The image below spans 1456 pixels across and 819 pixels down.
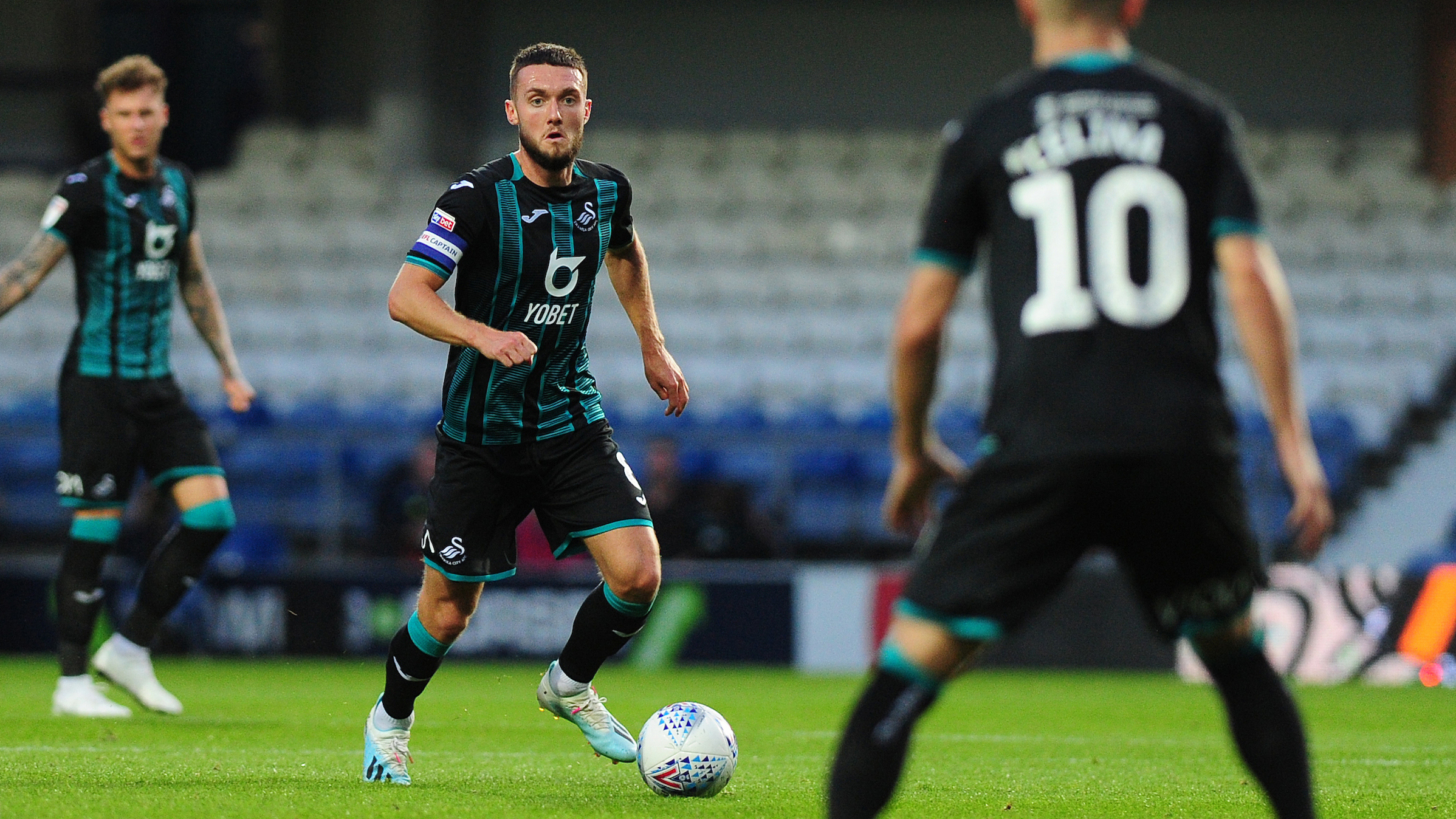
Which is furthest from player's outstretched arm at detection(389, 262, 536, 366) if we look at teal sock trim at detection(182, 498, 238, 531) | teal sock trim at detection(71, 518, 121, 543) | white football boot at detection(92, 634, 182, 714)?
teal sock trim at detection(71, 518, 121, 543)

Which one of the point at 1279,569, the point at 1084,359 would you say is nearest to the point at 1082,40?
the point at 1084,359

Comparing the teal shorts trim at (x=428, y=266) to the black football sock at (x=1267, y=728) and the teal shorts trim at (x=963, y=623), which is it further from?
the black football sock at (x=1267, y=728)

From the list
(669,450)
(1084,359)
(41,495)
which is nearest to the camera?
(1084,359)

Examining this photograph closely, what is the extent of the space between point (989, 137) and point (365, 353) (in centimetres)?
1319

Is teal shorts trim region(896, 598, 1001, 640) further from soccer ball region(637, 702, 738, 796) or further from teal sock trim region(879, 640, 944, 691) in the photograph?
soccer ball region(637, 702, 738, 796)

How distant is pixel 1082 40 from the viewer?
3418 mm

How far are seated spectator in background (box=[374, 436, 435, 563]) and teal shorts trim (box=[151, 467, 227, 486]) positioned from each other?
522cm

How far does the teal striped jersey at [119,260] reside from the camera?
7.58 m

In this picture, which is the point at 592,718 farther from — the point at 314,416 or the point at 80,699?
the point at 314,416

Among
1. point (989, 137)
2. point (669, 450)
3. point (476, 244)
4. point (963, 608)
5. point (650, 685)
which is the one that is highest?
point (989, 137)

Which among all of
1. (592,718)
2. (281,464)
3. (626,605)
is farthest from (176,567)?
(281,464)

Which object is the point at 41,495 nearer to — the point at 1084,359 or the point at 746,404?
the point at 746,404

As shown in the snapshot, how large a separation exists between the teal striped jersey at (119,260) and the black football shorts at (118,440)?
0.25 feet

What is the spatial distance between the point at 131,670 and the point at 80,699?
1.06 feet
